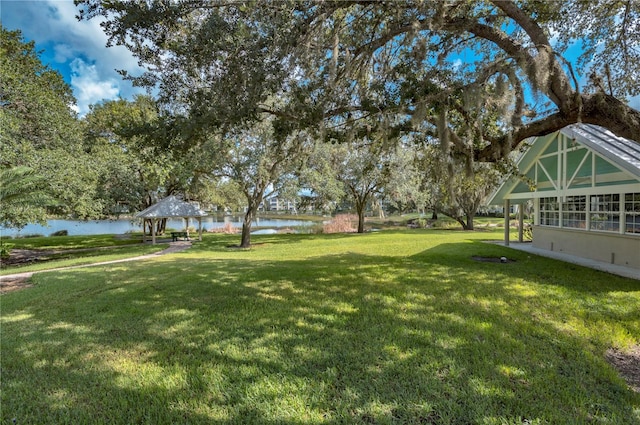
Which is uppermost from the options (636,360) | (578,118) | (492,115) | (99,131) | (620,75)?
(99,131)

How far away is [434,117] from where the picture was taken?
5305 mm

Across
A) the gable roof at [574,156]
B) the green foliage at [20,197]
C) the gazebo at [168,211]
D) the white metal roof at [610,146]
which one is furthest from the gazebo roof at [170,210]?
the white metal roof at [610,146]

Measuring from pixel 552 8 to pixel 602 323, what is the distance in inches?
213

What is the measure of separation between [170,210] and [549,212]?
1864cm

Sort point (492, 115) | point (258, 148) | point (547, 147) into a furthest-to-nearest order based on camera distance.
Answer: point (258, 148) → point (547, 147) → point (492, 115)

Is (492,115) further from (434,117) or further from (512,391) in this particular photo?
(512,391)

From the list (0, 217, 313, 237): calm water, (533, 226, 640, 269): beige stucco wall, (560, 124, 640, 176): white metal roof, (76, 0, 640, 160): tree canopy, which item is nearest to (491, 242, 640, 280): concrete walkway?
(533, 226, 640, 269): beige stucco wall

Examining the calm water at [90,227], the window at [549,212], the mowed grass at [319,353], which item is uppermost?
the window at [549,212]

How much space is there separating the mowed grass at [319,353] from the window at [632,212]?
3577 mm

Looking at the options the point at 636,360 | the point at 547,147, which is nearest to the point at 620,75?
the point at 547,147

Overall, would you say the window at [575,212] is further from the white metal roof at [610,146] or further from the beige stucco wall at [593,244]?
the white metal roof at [610,146]

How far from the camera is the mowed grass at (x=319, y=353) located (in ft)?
7.07

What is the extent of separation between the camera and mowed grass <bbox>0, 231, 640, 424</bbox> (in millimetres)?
2154

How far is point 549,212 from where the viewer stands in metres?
11.2
